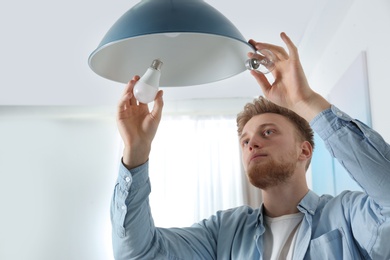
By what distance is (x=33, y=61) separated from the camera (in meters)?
2.64

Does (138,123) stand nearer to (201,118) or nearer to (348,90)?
(348,90)

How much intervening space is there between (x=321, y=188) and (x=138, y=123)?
1.31 metres

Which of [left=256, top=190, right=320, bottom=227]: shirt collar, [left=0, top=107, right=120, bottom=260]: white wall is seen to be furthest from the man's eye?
[left=0, top=107, right=120, bottom=260]: white wall

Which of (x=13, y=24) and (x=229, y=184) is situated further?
(x=229, y=184)

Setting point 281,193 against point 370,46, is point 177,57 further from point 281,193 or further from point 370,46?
point 370,46

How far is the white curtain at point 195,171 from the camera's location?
10.7 ft

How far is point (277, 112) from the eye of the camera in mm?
1694

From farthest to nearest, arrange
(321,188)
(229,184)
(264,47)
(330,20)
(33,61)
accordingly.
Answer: (229,184)
(33,61)
(321,188)
(330,20)
(264,47)

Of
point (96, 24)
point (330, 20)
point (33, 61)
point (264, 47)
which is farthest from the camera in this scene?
point (33, 61)

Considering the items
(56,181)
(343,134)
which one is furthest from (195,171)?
(343,134)

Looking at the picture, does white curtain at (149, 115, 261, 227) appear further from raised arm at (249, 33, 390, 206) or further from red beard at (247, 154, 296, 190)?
raised arm at (249, 33, 390, 206)

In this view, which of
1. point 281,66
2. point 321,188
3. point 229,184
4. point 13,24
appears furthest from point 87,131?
point 281,66

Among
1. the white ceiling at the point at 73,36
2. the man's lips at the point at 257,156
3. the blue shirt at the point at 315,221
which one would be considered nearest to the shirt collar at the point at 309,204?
the blue shirt at the point at 315,221

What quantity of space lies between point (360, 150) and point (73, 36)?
5.41 ft
